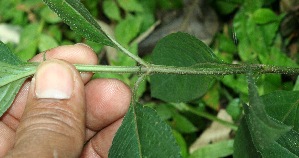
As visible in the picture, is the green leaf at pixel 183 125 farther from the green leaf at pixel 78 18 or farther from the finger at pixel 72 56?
the green leaf at pixel 78 18

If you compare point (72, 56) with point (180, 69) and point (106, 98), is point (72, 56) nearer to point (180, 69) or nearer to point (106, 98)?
point (106, 98)

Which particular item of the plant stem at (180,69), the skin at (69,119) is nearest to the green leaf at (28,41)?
the skin at (69,119)

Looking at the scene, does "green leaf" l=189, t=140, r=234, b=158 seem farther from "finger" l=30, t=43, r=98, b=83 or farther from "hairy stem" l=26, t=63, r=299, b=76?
"hairy stem" l=26, t=63, r=299, b=76

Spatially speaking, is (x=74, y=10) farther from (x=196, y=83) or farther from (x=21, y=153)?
(x=196, y=83)

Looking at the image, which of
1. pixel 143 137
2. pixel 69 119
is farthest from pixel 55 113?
pixel 143 137

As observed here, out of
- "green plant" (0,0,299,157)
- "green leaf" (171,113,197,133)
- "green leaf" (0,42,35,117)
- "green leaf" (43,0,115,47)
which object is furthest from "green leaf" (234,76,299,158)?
"green leaf" (171,113,197,133)

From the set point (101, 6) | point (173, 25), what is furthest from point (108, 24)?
point (173, 25)

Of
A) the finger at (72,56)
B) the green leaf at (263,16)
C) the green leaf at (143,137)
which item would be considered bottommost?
the green leaf at (143,137)
